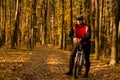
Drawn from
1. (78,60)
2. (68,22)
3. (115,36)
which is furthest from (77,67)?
(68,22)

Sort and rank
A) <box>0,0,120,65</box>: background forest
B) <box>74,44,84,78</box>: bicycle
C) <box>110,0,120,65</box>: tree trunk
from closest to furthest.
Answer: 1. <box>74,44,84,78</box>: bicycle
2. <box>110,0,120,65</box>: tree trunk
3. <box>0,0,120,65</box>: background forest

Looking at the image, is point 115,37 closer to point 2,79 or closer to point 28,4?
point 2,79

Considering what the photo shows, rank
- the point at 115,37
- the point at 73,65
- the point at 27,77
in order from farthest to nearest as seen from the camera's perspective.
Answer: the point at 115,37, the point at 73,65, the point at 27,77

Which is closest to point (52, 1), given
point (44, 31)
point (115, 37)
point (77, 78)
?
point (44, 31)

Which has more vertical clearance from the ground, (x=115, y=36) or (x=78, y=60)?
(x=115, y=36)

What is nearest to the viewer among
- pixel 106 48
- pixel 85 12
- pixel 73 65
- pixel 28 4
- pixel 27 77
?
pixel 27 77

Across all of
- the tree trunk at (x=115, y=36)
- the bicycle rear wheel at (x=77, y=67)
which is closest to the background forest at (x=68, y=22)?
the tree trunk at (x=115, y=36)

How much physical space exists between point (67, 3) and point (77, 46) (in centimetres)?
2758

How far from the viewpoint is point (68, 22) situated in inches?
1550

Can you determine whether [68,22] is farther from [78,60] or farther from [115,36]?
[78,60]

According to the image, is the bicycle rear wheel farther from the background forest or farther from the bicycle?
the background forest

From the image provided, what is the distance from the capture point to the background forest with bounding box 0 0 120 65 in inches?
702

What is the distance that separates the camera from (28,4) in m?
42.2

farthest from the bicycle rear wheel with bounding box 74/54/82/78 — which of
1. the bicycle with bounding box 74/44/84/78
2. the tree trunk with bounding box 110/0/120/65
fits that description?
the tree trunk with bounding box 110/0/120/65
